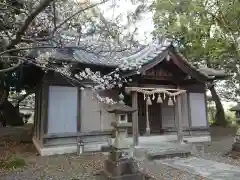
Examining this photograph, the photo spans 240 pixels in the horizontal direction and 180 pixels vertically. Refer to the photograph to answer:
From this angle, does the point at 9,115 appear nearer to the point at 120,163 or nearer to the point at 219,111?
the point at 120,163

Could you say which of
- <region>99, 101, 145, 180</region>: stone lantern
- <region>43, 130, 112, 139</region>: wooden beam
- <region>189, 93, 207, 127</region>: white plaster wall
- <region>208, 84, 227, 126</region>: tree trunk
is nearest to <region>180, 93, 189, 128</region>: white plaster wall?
<region>189, 93, 207, 127</region>: white plaster wall

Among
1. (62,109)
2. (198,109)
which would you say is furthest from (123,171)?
(198,109)

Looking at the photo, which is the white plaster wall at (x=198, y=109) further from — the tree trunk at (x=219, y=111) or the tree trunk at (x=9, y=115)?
the tree trunk at (x=9, y=115)

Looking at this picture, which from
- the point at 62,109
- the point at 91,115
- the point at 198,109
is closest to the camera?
the point at 62,109

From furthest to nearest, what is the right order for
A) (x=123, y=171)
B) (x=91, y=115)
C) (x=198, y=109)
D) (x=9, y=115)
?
1. (x=9, y=115)
2. (x=198, y=109)
3. (x=91, y=115)
4. (x=123, y=171)

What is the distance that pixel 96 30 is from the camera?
6039 millimetres

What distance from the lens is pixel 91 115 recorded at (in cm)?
1041

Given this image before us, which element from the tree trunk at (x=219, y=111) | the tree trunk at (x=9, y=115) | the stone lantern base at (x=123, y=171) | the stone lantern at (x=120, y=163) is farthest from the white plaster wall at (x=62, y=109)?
the tree trunk at (x=219, y=111)

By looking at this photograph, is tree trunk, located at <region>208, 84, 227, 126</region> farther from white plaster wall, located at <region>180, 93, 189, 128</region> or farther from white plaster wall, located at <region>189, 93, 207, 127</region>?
white plaster wall, located at <region>180, 93, 189, 128</region>

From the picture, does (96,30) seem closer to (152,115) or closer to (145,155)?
(145,155)

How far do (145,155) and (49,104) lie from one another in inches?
169

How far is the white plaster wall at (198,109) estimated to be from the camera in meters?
12.9

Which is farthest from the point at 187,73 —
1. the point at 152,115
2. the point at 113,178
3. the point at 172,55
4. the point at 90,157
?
the point at 113,178

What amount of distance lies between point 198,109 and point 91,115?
20.3 ft
